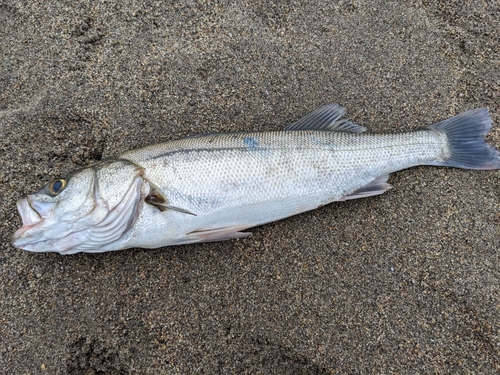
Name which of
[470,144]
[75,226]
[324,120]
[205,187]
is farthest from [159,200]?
[470,144]

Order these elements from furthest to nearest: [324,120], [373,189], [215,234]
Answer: [324,120]
[373,189]
[215,234]

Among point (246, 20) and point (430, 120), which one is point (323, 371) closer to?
point (430, 120)

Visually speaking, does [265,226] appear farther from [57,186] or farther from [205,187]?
[57,186]

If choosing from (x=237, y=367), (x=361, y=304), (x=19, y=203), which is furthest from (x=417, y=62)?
(x=19, y=203)

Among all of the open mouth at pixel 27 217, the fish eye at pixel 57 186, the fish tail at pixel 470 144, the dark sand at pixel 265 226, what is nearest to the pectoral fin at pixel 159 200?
the dark sand at pixel 265 226

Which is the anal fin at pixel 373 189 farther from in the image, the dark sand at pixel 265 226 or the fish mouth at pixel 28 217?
the fish mouth at pixel 28 217

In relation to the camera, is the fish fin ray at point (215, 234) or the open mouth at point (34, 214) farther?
the fish fin ray at point (215, 234)

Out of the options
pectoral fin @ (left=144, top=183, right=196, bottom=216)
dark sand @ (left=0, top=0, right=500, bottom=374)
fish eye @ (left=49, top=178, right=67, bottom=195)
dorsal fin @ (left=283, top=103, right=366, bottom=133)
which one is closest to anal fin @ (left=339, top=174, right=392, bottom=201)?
dark sand @ (left=0, top=0, right=500, bottom=374)

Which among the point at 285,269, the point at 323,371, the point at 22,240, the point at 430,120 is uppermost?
the point at 430,120
